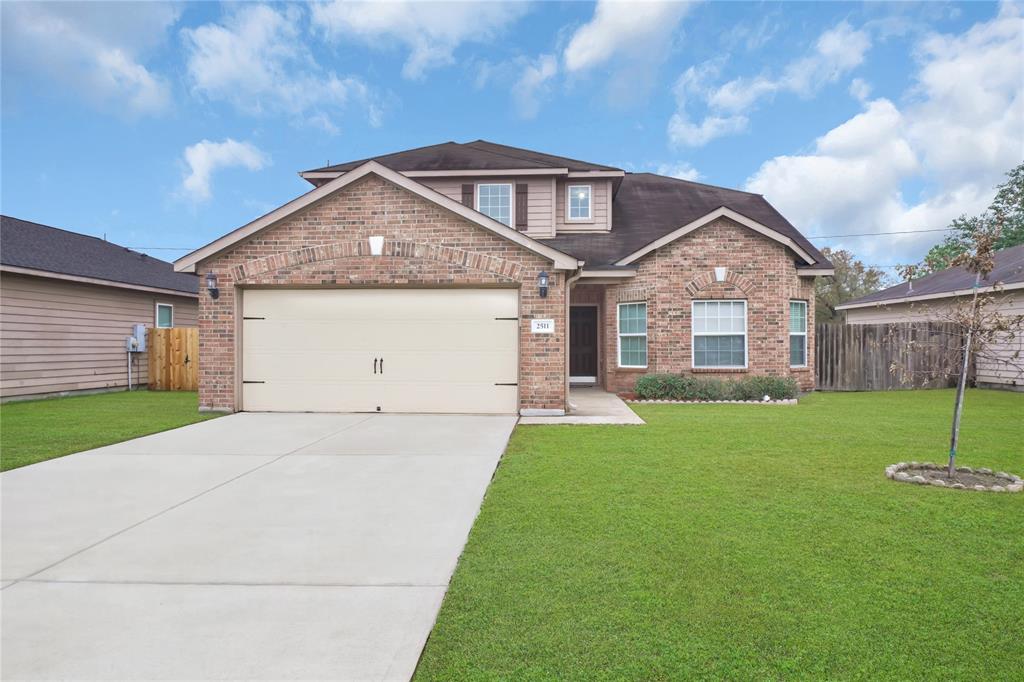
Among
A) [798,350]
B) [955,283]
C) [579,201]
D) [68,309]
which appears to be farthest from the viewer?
[955,283]

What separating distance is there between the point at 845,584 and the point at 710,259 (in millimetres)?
11632

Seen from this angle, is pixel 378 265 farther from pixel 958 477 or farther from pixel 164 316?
pixel 164 316

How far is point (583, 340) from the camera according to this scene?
1697 cm

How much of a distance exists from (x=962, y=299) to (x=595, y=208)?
1196 cm

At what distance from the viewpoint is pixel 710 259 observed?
1402cm

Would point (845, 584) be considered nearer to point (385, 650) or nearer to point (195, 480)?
point (385, 650)

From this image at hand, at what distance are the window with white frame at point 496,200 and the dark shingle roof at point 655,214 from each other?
1.47 metres

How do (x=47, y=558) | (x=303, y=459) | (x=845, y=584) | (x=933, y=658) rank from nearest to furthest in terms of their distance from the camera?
(x=933, y=658)
(x=845, y=584)
(x=47, y=558)
(x=303, y=459)

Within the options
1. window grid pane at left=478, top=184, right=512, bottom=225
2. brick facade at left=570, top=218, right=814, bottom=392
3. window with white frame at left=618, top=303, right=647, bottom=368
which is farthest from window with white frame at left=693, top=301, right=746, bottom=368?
window grid pane at left=478, top=184, right=512, bottom=225

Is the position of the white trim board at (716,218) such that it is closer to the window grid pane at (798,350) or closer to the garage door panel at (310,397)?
the window grid pane at (798,350)

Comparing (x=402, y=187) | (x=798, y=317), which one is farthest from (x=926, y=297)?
(x=402, y=187)

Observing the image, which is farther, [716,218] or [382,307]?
[716,218]

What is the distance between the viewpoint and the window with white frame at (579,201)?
55.2ft

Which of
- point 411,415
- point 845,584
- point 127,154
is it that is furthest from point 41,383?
point 845,584
